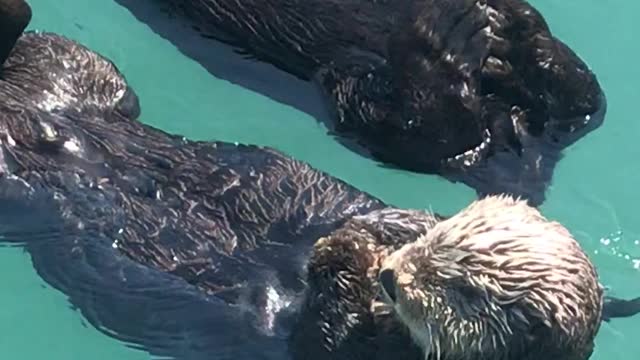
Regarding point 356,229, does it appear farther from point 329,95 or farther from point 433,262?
point 329,95

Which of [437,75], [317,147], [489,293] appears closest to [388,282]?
[489,293]

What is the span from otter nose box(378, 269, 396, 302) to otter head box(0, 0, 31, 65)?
1822mm

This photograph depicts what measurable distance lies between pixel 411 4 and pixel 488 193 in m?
0.91

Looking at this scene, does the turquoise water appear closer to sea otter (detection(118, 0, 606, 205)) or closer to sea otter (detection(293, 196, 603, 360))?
sea otter (detection(118, 0, 606, 205))

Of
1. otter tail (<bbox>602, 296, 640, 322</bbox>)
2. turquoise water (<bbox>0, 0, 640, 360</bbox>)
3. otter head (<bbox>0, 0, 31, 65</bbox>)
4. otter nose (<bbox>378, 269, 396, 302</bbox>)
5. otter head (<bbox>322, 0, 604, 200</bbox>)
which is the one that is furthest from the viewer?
turquoise water (<bbox>0, 0, 640, 360</bbox>)

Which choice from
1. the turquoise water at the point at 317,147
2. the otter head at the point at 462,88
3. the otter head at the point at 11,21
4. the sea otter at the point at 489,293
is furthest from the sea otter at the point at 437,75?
the sea otter at the point at 489,293

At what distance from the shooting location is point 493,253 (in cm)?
398

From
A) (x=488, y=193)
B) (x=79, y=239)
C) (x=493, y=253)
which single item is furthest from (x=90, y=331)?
(x=493, y=253)

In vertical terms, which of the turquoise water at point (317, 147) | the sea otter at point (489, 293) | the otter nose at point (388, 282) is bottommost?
the turquoise water at point (317, 147)

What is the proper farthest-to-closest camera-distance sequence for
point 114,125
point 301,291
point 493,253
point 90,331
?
point 90,331 → point 114,125 → point 301,291 → point 493,253

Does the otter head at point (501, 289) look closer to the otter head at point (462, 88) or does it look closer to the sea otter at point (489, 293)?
the sea otter at point (489, 293)

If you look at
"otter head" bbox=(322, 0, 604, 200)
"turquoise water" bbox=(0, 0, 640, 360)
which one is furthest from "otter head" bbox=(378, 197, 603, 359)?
"turquoise water" bbox=(0, 0, 640, 360)

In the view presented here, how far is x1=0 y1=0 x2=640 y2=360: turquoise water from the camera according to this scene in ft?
19.5

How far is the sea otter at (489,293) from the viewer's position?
13.0 ft
